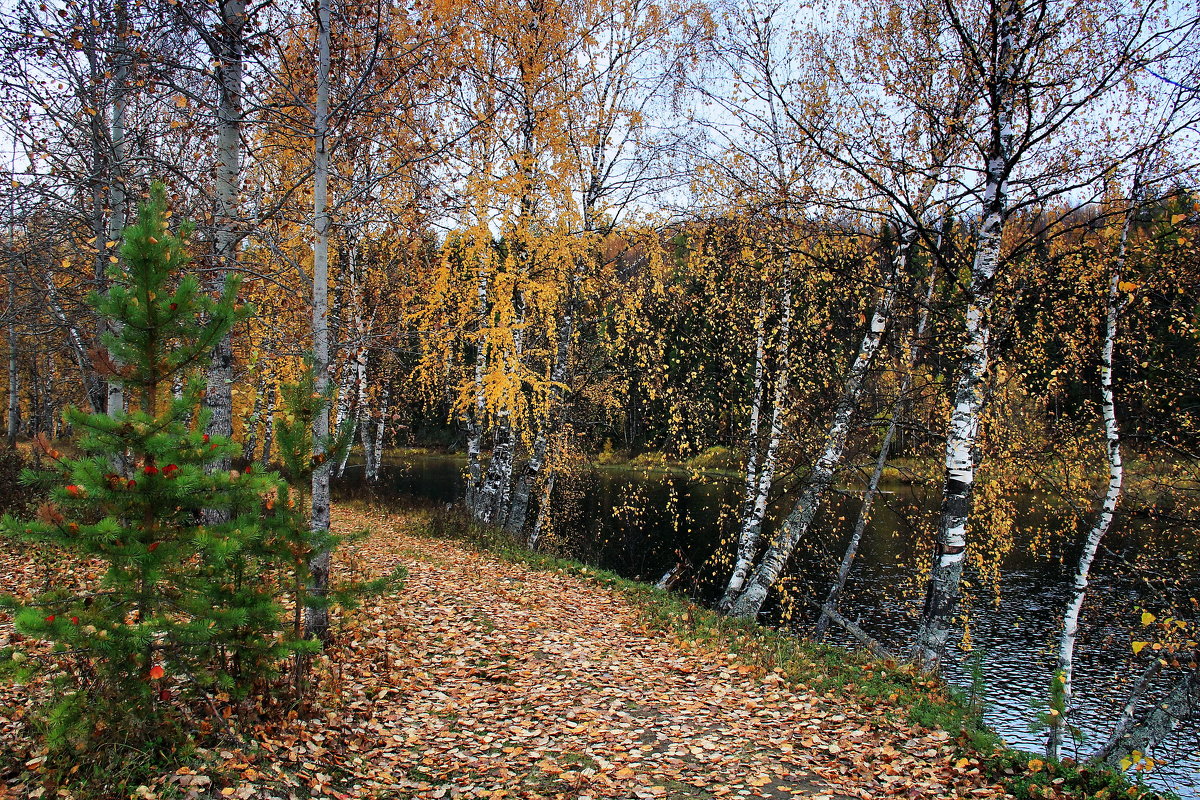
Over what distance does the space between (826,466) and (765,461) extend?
1.22 m

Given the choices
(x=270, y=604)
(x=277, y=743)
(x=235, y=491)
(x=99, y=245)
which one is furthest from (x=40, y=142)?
(x=277, y=743)

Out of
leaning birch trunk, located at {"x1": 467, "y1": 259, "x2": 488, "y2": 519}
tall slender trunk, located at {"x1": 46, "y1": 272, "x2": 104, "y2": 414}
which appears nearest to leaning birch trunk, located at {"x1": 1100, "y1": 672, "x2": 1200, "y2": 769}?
leaning birch trunk, located at {"x1": 467, "y1": 259, "x2": 488, "y2": 519}

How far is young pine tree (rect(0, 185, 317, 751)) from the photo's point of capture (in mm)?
3566

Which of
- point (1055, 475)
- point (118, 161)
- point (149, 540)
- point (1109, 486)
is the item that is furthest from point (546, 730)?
point (1055, 475)

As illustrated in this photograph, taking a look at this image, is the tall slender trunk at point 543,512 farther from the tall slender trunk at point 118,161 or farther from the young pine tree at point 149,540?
the young pine tree at point 149,540

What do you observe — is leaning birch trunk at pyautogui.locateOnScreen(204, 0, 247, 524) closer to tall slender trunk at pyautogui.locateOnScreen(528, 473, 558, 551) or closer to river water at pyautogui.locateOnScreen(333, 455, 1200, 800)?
river water at pyautogui.locateOnScreen(333, 455, 1200, 800)

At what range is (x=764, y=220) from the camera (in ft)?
31.1

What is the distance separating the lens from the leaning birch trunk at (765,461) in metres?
10.3

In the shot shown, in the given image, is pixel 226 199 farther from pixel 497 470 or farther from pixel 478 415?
pixel 497 470

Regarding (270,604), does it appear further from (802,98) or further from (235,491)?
(802,98)

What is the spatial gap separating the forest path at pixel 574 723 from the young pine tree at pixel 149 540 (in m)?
1.07

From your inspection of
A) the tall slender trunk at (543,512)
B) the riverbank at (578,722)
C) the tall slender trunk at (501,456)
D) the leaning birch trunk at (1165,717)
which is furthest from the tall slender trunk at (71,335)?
the leaning birch trunk at (1165,717)

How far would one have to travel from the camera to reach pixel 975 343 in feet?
23.1

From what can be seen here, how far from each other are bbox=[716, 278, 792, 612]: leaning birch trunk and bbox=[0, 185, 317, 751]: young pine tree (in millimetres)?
7833
